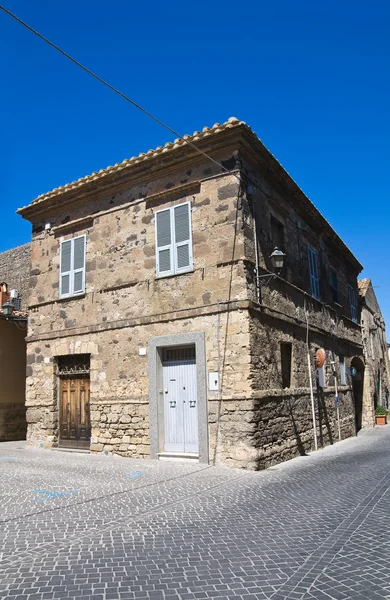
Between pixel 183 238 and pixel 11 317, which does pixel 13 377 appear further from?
pixel 183 238

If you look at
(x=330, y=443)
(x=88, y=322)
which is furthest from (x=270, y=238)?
(x=330, y=443)

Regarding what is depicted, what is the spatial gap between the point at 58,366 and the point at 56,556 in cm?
810

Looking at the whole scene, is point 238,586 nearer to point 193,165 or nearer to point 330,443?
point 193,165

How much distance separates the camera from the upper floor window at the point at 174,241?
9.95 metres

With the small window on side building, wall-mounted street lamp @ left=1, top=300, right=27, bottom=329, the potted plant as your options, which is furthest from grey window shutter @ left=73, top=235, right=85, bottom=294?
the potted plant

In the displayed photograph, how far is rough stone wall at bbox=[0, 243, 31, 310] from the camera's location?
60.0 ft

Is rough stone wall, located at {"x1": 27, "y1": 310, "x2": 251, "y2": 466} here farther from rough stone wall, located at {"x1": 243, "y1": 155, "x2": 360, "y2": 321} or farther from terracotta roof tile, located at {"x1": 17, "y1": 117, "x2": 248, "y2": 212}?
terracotta roof tile, located at {"x1": 17, "y1": 117, "x2": 248, "y2": 212}

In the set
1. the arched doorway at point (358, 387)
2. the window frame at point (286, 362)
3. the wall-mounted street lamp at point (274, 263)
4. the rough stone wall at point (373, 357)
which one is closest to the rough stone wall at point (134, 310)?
the wall-mounted street lamp at point (274, 263)

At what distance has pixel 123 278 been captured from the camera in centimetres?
1081

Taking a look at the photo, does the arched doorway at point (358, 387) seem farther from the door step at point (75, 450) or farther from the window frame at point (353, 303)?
the door step at point (75, 450)

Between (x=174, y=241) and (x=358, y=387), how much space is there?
12.6m

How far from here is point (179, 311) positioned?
977 centimetres

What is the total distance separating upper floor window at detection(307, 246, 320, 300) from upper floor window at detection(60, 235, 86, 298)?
20.8 ft

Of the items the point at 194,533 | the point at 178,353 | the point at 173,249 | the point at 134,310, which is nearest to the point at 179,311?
the point at 178,353
